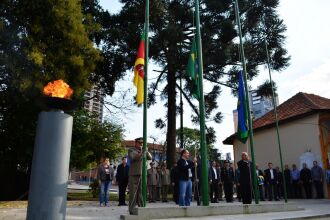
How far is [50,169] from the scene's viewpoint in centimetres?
401

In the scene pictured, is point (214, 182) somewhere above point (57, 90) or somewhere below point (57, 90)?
below

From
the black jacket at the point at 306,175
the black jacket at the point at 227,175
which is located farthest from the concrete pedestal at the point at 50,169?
the black jacket at the point at 306,175

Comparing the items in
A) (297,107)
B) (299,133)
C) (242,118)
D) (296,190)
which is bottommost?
(296,190)

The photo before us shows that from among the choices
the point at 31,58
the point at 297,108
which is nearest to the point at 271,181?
the point at 297,108

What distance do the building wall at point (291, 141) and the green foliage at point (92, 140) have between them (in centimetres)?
882

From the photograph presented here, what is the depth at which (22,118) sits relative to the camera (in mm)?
15695

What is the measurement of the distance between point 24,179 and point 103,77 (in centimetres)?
676

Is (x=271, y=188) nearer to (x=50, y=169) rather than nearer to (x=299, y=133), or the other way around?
(x=299, y=133)

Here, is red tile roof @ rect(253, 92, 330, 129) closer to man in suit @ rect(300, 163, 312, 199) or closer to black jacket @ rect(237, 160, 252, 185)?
man in suit @ rect(300, 163, 312, 199)

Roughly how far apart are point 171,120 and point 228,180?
18.9 feet

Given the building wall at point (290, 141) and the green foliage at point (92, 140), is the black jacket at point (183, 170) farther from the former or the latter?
the building wall at point (290, 141)

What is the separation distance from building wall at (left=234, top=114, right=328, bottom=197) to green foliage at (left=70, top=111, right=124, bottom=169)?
347 inches

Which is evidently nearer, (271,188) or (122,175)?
(122,175)

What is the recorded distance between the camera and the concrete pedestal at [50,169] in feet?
12.8
